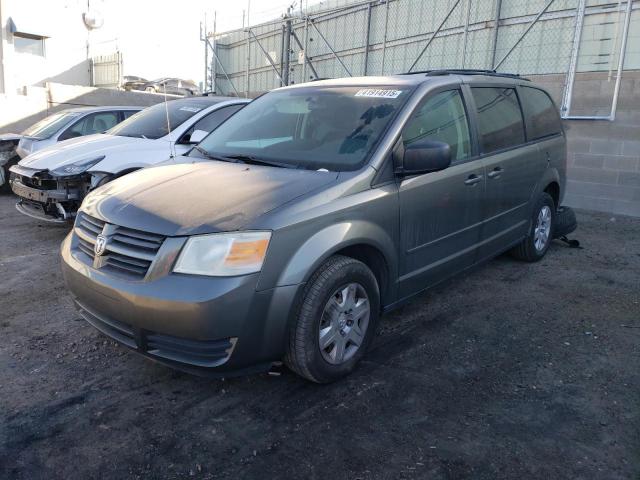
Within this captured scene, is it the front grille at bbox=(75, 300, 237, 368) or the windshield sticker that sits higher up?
the windshield sticker

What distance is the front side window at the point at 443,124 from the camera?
11.3 ft

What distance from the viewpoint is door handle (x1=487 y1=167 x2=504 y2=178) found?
Answer: 4.16 m

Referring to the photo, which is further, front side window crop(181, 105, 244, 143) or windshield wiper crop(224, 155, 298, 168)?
front side window crop(181, 105, 244, 143)

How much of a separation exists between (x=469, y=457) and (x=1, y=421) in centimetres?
232

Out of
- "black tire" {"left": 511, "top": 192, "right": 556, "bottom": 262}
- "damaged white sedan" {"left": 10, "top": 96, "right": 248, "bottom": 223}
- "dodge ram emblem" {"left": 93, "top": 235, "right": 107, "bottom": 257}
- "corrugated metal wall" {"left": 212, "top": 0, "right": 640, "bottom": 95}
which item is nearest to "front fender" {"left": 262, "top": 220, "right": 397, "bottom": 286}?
"dodge ram emblem" {"left": 93, "top": 235, "right": 107, "bottom": 257}

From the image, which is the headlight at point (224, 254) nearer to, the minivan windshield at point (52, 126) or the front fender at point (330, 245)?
the front fender at point (330, 245)

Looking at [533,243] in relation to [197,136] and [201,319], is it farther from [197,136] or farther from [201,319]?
[201,319]

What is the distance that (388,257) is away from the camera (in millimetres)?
3225

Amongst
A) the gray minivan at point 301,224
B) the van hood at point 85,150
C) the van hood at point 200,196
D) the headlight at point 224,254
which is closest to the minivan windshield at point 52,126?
the van hood at point 85,150

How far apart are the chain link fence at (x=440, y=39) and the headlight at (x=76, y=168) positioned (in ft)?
22.4

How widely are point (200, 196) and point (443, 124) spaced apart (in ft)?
6.12

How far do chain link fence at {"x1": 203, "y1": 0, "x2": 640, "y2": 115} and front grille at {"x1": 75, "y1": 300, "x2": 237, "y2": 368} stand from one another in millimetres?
7705

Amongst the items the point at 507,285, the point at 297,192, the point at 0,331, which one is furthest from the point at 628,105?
the point at 0,331

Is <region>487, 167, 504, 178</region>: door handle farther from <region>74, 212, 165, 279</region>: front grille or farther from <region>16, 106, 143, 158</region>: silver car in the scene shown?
<region>16, 106, 143, 158</region>: silver car
